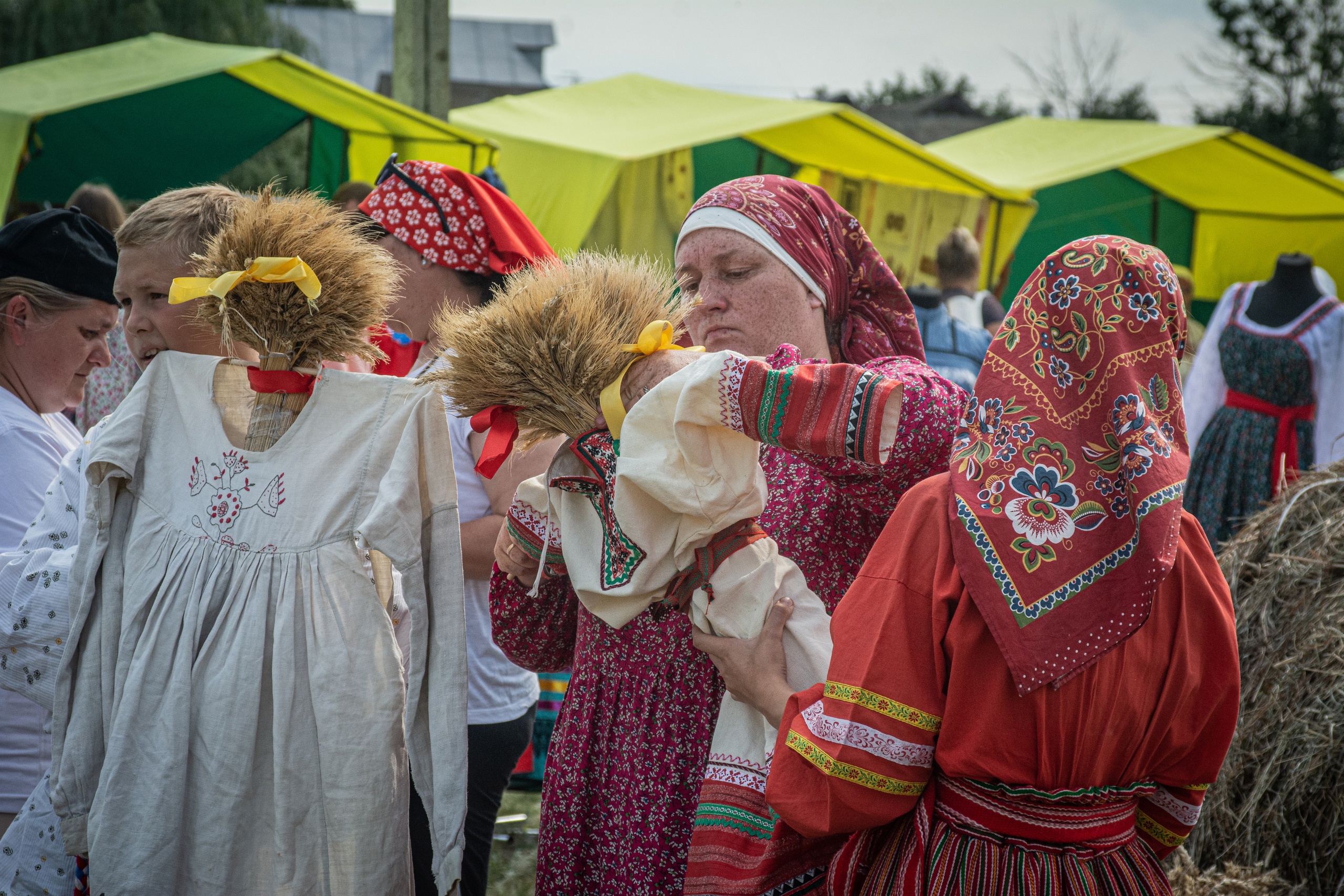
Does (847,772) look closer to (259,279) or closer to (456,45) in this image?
(259,279)

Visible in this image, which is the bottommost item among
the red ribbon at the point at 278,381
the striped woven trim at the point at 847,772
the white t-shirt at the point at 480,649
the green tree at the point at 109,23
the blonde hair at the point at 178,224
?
the white t-shirt at the point at 480,649

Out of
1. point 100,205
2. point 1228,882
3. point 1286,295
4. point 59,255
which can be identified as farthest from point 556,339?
point 1286,295

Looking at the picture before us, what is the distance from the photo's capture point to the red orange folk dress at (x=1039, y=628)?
128 centimetres

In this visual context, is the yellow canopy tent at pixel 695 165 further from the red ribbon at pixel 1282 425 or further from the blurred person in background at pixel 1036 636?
the blurred person in background at pixel 1036 636

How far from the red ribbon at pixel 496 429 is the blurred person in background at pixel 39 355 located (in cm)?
132

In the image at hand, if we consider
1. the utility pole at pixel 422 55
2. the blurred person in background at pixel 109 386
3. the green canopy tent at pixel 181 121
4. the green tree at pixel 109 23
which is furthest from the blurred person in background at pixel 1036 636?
the green tree at pixel 109 23

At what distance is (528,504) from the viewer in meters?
1.70

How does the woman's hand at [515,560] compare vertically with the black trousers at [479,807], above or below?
above

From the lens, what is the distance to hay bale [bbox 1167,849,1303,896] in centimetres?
230

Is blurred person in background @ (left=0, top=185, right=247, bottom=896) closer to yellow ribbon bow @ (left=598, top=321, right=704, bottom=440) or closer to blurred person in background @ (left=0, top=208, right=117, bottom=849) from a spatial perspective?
blurred person in background @ (left=0, top=208, right=117, bottom=849)

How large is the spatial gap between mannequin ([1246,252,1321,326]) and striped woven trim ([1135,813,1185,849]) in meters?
4.21

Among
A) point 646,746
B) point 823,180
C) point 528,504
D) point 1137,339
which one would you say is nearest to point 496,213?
point 528,504

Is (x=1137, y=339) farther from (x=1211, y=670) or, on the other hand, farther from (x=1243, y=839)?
(x=1243, y=839)

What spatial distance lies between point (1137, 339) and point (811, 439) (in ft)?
1.47
